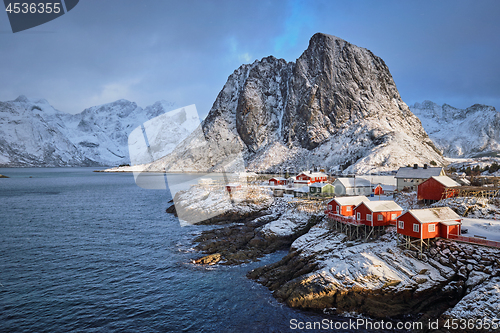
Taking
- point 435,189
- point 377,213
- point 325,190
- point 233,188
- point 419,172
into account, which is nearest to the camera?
point 377,213

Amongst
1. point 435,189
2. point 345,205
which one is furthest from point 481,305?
point 435,189

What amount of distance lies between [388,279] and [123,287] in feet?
76.3

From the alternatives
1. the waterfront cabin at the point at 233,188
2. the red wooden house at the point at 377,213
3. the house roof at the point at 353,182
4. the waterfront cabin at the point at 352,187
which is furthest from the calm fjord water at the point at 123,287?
the house roof at the point at 353,182

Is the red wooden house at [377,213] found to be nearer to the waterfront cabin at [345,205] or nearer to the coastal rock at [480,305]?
the waterfront cabin at [345,205]

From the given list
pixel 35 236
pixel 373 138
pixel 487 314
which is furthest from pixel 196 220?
pixel 373 138

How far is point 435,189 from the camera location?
129 ft

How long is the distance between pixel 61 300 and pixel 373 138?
127 m

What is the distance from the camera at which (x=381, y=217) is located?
3189 centimetres

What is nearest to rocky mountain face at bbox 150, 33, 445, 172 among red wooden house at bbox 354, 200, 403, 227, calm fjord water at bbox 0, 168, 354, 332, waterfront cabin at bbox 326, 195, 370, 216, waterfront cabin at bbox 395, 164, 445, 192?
waterfront cabin at bbox 395, 164, 445, 192

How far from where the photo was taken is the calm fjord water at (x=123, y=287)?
2034cm

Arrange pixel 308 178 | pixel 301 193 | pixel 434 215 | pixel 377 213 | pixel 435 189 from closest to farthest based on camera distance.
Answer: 1. pixel 434 215
2. pixel 377 213
3. pixel 435 189
4. pixel 301 193
5. pixel 308 178

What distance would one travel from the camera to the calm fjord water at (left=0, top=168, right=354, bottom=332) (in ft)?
66.7

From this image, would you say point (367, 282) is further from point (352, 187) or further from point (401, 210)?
point (352, 187)
